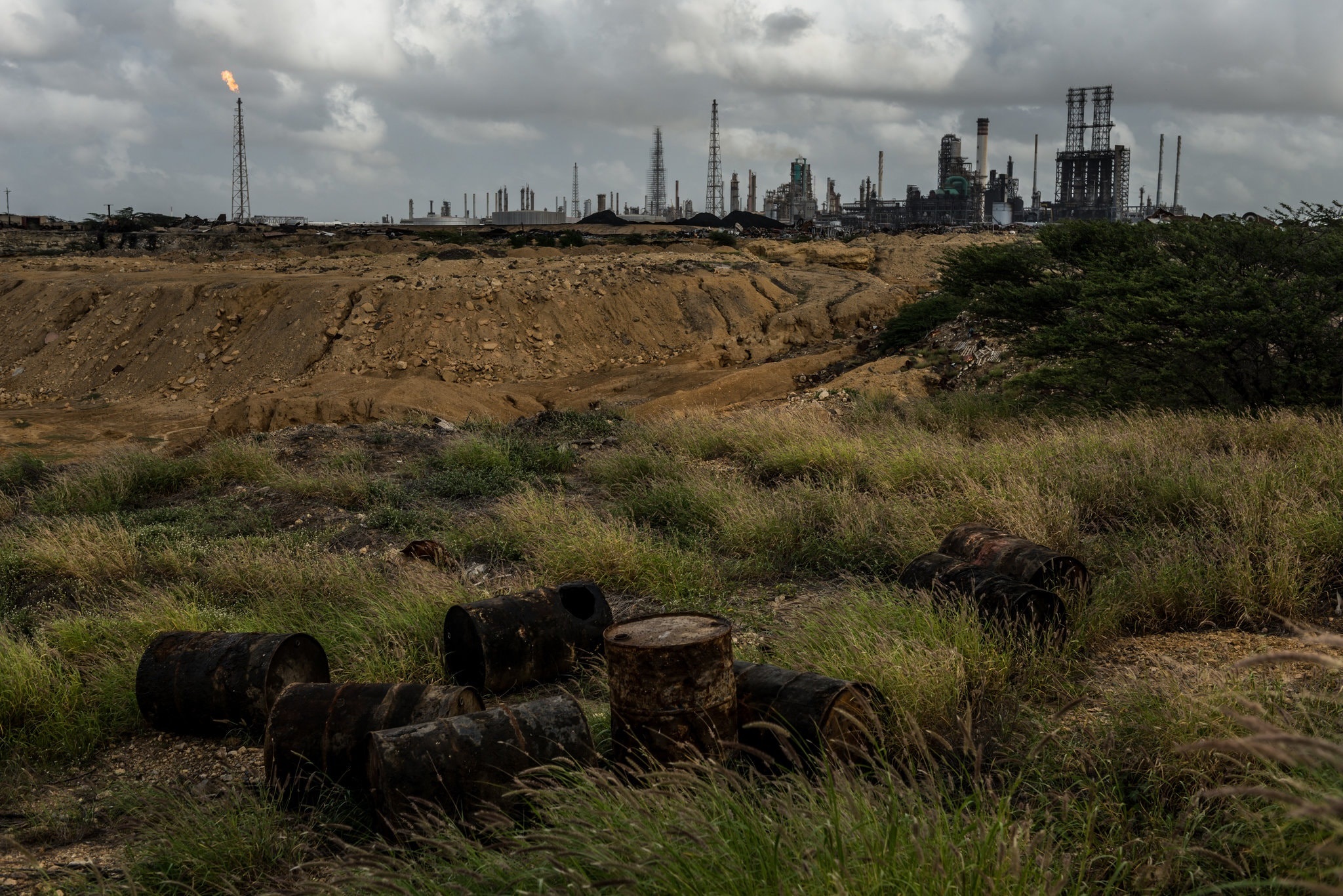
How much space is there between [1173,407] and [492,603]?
9035 mm

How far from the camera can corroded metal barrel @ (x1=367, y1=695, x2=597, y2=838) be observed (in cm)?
360

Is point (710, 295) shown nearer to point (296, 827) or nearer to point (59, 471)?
point (59, 471)

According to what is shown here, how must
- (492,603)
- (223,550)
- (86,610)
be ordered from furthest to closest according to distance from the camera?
1. (223,550)
2. (86,610)
3. (492,603)

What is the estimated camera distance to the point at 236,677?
482cm

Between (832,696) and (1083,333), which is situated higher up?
(1083,333)

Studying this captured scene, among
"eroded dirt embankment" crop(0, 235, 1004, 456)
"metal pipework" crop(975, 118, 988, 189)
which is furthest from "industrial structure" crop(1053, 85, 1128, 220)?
"eroded dirt embankment" crop(0, 235, 1004, 456)

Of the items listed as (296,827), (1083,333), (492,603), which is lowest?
(296,827)

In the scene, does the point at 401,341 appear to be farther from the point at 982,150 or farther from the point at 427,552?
the point at 982,150

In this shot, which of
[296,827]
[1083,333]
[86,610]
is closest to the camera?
[296,827]

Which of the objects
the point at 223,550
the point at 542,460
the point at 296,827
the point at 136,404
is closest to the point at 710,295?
the point at 136,404

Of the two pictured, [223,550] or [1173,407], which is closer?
[223,550]

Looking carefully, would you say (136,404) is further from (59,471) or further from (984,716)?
(984,716)

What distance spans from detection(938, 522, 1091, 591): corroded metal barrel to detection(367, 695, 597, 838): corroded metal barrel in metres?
2.83

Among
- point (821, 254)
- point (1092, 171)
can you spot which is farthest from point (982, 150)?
point (821, 254)
